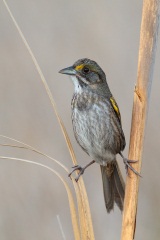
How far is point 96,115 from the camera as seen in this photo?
387 cm

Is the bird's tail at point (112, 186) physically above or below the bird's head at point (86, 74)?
below

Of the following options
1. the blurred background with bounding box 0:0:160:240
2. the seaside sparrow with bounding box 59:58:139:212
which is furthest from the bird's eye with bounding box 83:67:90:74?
the blurred background with bounding box 0:0:160:240

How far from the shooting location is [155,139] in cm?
527

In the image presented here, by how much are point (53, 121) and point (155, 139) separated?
948 mm

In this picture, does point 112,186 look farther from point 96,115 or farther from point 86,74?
point 86,74

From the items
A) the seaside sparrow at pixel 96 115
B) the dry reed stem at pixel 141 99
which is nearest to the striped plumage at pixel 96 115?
the seaside sparrow at pixel 96 115

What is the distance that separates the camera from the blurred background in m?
5.05

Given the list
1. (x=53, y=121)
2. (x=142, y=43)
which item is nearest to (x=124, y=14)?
(x=53, y=121)

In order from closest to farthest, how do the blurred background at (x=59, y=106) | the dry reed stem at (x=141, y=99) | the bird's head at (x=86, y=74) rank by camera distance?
the dry reed stem at (x=141, y=99), the bird's head at (x=86, y=74), the blurred background at (x=59, y=106)

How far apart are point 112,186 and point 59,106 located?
171 centimetres

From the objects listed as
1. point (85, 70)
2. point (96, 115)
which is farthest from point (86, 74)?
point (96, 115)

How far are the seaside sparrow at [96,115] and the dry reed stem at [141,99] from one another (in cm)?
111

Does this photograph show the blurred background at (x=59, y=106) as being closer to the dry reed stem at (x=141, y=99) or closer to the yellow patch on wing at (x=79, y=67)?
the yellow patch on wing at (x=79, y=67)

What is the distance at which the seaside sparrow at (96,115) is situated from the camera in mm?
3836
